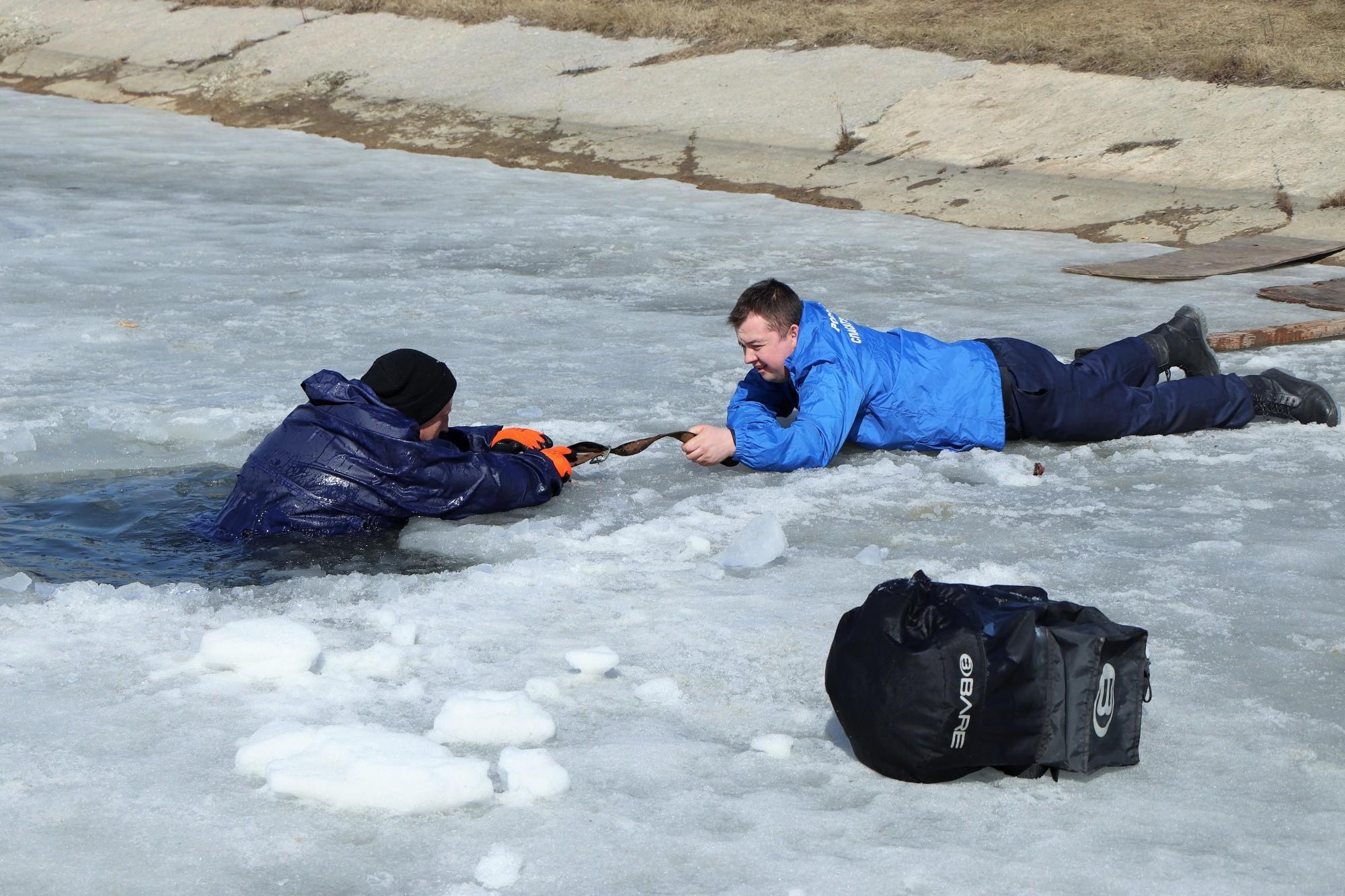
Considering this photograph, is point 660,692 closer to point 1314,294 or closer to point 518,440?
point 518,440

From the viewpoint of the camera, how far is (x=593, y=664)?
3.60 m

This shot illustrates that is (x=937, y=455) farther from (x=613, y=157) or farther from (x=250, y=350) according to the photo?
(x=613, y=157)

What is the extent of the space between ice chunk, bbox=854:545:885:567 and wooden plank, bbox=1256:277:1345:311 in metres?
4.41

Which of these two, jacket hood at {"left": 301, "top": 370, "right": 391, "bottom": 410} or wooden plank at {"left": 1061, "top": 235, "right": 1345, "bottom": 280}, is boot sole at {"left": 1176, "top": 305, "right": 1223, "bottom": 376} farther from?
jacket hood at {"left": 301, "top": 370, "right": 391, "bottom": 410}

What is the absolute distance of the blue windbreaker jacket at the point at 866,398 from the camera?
5.22 metres

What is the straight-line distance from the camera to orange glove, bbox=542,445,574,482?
5.18 m

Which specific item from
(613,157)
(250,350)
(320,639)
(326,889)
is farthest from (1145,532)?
(613,157)

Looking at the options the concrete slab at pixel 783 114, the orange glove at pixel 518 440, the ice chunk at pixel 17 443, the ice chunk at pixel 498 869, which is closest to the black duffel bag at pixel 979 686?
the ice chunk at pixel 498 869

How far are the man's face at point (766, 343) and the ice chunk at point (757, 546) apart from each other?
3.13ft

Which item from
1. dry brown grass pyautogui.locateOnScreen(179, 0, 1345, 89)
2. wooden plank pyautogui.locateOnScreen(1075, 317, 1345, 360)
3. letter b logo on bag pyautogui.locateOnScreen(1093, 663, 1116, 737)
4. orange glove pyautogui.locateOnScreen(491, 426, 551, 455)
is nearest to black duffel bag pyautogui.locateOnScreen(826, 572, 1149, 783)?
letter b logo on bag pyautogui.locateOnScreen(1093, 663, 1116, 737)

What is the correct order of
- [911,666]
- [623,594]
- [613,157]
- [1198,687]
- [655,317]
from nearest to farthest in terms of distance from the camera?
[911,666]
[1198,687]
[623,594]
[655,317]
[613,157]

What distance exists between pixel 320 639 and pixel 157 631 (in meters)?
0.43

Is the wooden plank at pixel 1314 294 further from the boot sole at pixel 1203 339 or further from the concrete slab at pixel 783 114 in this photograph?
the boot sole at pixel 1203 339

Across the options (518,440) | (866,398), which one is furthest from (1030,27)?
(518,440)
